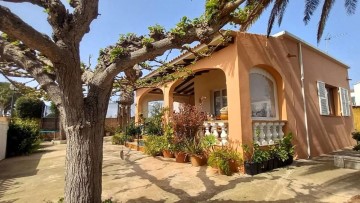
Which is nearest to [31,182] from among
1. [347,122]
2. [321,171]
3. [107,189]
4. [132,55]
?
[107,189]

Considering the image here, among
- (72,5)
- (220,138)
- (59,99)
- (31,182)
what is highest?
(72,5)

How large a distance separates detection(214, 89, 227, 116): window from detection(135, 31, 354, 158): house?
0.17 ft

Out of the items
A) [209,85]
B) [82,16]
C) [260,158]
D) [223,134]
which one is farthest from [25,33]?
[209,85]

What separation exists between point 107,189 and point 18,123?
1135 cm

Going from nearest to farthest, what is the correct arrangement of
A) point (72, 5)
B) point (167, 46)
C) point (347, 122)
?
point (72, 5)
point (167, 46)
point (347, 122)

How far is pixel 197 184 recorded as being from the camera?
6293 millimetres

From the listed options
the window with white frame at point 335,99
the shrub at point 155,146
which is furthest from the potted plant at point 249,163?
the window with white frame at point 335,99

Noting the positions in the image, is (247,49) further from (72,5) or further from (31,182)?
(31,182)

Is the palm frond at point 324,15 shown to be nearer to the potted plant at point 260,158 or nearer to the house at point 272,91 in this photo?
the house at point 272,91

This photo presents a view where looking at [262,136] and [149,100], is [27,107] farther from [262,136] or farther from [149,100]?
[262,136]

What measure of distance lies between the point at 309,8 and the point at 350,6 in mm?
1075

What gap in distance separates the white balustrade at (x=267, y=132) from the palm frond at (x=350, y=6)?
4032mm

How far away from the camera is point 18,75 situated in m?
5.53

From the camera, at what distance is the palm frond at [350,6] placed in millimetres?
6954
